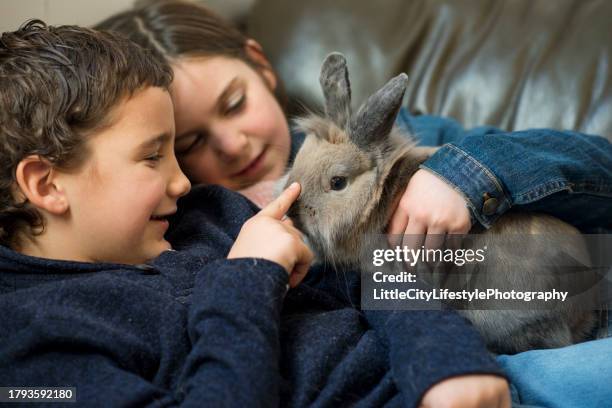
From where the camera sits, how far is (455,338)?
0.84 metres

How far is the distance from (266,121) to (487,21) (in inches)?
30.1

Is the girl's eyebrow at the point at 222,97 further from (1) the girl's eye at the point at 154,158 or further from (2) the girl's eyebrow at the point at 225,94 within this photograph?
(1) the girl's eye at the point at 154,158

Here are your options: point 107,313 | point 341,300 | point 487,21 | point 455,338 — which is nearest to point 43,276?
point 107,313

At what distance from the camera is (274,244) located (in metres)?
0.88

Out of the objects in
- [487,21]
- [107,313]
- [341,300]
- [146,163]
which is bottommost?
[341,300]

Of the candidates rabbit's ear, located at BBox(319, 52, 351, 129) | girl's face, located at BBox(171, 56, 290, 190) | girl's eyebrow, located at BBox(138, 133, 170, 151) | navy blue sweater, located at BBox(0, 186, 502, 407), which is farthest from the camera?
girl's face, located at BBox(171, 56, 290, 190)

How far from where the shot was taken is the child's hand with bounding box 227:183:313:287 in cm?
87

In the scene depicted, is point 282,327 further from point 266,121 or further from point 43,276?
point 266,121

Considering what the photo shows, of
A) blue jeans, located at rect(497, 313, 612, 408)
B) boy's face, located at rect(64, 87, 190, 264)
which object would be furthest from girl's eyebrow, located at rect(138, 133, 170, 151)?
blue jeans, located at rect(497, 313, 612, 408)

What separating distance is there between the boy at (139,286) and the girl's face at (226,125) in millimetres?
159

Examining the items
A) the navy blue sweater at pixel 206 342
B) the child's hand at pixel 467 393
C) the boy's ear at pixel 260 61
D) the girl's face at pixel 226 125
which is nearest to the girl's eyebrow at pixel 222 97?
the girl's face at pixel 226 125

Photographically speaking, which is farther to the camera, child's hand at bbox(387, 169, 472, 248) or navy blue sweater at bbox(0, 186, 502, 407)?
child's hand at bbox(387, 169, 472, 248)

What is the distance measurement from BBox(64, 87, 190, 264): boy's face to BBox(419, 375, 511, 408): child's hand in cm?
55

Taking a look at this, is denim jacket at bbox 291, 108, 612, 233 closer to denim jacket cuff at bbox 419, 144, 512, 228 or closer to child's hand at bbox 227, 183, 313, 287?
denim jacket cuff at bbox 419, 144, 512, 228
